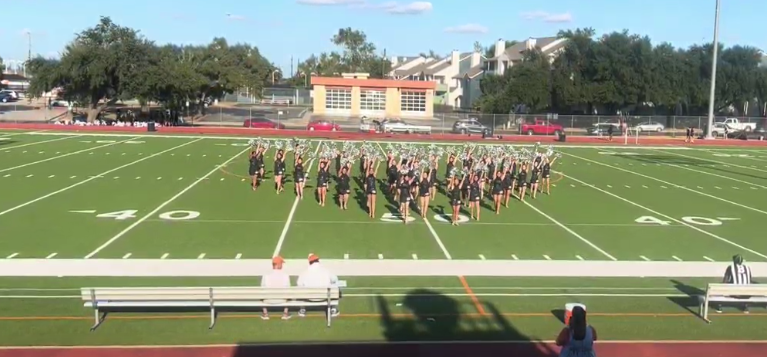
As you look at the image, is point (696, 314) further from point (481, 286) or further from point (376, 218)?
point (376, 218)

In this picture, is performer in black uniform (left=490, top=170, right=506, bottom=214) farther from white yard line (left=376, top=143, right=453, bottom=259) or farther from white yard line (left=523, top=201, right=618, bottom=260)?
white yard line (left=376, top=143, right=453, bottom=259)

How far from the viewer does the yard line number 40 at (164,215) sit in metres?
16.6

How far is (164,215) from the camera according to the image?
16.9m

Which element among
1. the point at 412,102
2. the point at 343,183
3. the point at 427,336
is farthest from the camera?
the point at 412,102

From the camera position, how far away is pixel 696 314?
9633 millimetres

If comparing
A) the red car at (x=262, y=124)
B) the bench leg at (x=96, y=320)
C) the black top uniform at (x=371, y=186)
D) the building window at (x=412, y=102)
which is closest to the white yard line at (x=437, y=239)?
the black top uniform at (x=371, y=186)

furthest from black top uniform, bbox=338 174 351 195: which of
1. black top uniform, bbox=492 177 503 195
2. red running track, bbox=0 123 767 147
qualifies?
red running track, bbox=0 123 767 147

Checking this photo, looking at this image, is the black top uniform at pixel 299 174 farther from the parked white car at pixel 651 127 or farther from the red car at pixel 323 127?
the parked white car at pixel 651 127

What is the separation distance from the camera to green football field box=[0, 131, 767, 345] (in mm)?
8789

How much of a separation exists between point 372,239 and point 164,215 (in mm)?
5338

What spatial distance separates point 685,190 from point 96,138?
97.4 ft

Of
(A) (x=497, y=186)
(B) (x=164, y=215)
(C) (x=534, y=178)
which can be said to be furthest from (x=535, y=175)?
(B) (x=164, y=215)

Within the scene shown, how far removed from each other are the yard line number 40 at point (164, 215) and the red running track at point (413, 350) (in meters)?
9.10

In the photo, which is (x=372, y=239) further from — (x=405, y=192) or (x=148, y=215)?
(x=148, y=215)
